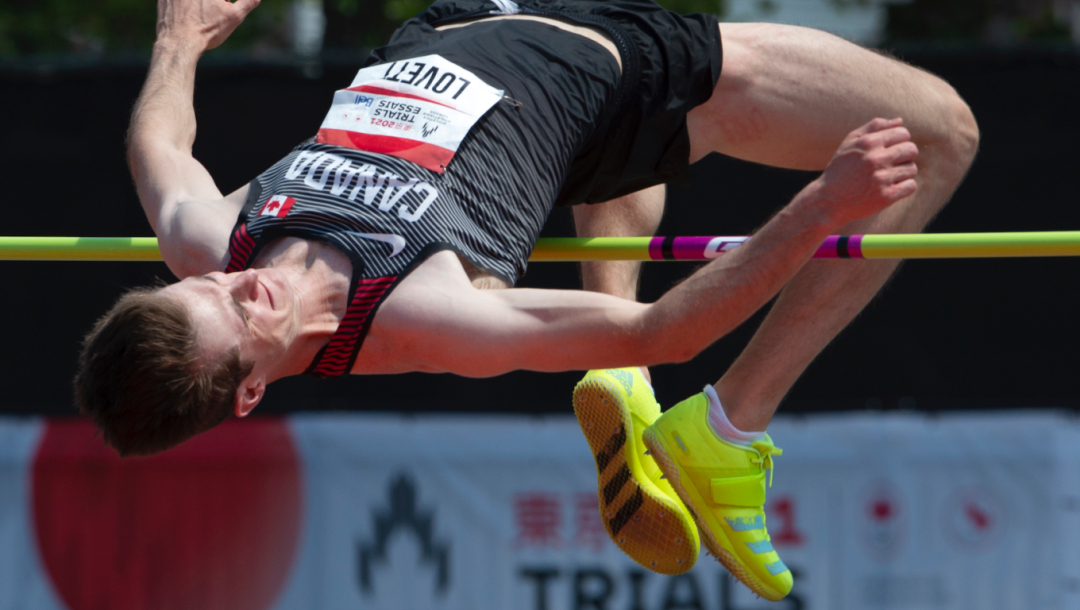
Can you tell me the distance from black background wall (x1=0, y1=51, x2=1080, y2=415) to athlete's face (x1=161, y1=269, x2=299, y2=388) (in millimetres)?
2364

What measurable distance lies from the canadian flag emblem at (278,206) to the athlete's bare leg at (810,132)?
2.95 ft

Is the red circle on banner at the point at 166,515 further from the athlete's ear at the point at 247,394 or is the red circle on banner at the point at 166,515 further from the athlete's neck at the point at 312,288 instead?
the athlete's neck at the point at 312,288

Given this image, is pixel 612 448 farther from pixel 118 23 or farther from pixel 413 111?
pixel 118 23

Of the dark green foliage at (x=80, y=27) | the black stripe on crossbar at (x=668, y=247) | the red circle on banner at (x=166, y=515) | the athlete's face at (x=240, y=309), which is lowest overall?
the dark green foliage at (x=80, y=27)

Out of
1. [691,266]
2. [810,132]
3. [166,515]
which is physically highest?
[810,132]

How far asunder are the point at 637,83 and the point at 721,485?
907 millimetres

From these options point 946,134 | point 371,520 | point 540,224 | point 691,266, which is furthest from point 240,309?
point 691,266

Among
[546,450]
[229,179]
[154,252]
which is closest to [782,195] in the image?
[546,450]

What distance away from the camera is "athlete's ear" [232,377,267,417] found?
2164 mm

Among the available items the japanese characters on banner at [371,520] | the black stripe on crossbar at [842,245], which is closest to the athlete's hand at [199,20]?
the black stripe on crossbar at [842,245]

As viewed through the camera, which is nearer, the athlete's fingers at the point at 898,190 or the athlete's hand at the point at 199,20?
the athlete's fingers at the point at 898,190

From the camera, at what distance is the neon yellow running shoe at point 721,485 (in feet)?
8.54

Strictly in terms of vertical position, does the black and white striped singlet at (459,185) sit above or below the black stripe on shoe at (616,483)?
above

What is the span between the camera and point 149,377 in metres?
2.04
